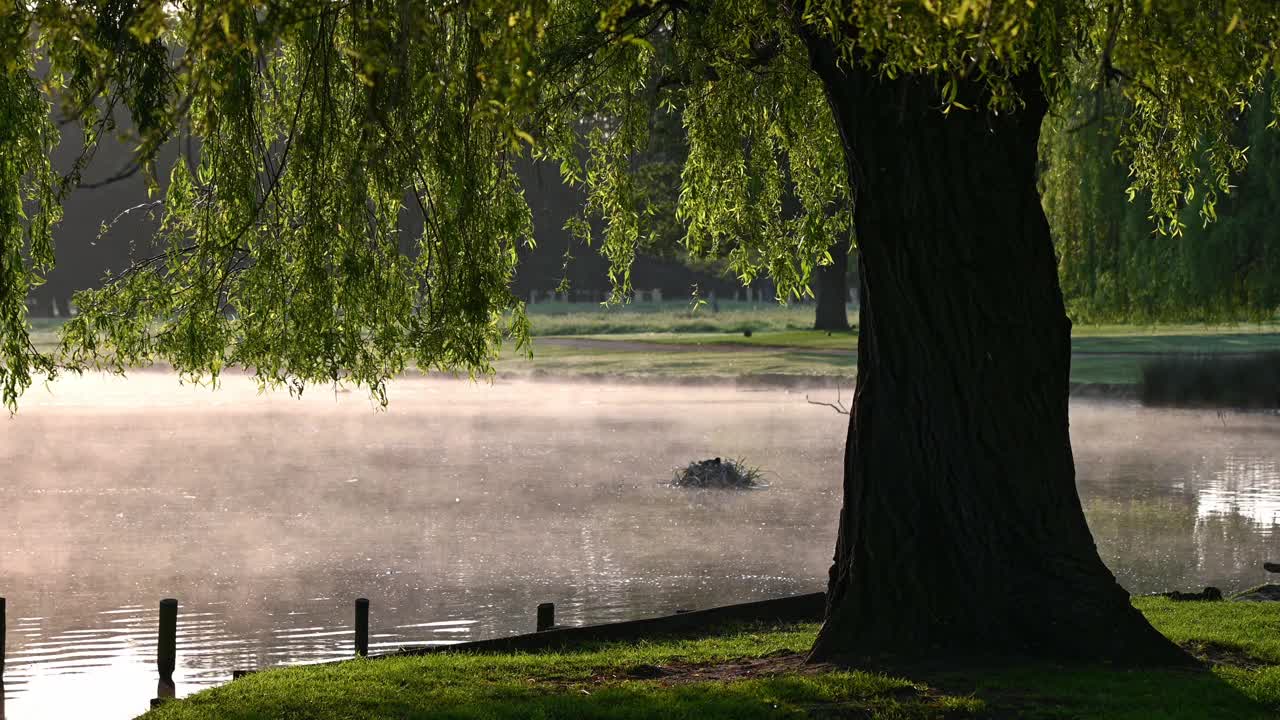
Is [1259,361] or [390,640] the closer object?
[390,640]

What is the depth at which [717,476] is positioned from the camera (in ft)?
78.9

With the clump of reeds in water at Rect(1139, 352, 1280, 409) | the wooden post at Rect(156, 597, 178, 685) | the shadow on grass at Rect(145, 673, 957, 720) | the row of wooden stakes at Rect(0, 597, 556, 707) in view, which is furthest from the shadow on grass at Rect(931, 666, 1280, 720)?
the clump of reeds in water at Rect(1139, 352, 1280, 409)

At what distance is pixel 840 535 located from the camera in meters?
9.92

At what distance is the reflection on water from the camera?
46.5ft

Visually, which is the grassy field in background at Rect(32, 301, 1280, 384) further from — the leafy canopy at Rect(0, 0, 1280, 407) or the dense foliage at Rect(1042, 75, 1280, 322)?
the leafy canopy at Rect(0, 0, 1280, 407)

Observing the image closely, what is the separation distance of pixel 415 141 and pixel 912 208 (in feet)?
11.3

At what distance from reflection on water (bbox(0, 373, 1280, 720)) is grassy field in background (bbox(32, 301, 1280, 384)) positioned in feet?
33.4

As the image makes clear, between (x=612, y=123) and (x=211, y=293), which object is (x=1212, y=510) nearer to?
(x=612, y=123)

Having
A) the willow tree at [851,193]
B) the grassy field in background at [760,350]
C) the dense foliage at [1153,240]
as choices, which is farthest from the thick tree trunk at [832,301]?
the willow tree at [851,193]

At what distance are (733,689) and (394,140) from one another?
4087 millimetres

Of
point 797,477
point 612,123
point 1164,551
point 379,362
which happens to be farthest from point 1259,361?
point 379,362

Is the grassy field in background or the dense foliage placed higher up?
the dense foliage

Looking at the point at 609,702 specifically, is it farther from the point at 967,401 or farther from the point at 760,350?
the point at 760,350

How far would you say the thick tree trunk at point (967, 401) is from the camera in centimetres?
927
